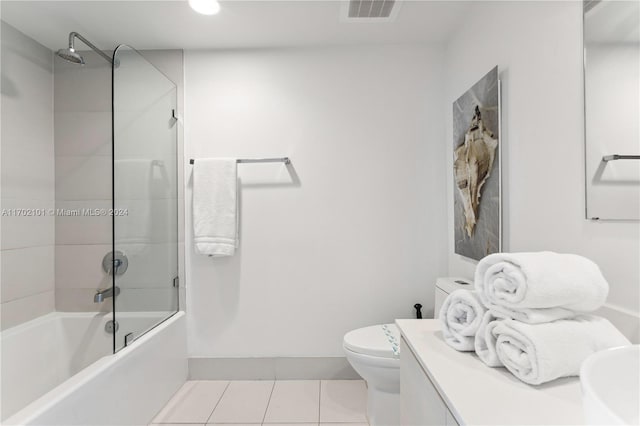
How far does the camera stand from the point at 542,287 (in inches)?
28.4

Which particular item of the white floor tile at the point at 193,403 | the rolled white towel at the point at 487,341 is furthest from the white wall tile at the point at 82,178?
the rolled white towel at the point at 487,341

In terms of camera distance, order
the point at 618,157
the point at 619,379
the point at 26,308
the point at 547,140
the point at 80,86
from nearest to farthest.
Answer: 1. the point at 619,379
2. the point at 618,157
3. the point at 547,140
4. the point at 26,308
5. the point at 80,86

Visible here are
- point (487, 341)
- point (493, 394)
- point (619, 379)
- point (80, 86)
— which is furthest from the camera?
point (80, 86)

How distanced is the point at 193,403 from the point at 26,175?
1.61 metres

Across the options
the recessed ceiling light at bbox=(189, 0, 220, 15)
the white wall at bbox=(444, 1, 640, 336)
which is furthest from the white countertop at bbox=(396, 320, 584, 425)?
the recessed ceiling light at bbox=(189, 0, 220, 15)

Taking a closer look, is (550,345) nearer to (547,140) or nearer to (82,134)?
(547,140)

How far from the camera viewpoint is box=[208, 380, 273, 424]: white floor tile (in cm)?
182

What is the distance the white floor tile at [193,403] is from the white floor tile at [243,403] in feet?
0.16

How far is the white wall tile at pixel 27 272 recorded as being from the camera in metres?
1.82

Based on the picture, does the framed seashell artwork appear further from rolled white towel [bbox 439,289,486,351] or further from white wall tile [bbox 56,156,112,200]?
white wall tile [bbox 56,156,112,200]

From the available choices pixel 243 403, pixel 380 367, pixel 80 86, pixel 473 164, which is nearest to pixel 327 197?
pixel 473 164

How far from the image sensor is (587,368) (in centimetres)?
51

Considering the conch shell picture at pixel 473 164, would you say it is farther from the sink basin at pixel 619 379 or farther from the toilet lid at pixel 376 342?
the sink basin at pixel 619 379

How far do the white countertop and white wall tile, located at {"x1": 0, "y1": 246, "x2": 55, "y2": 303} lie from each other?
2.13 metres
